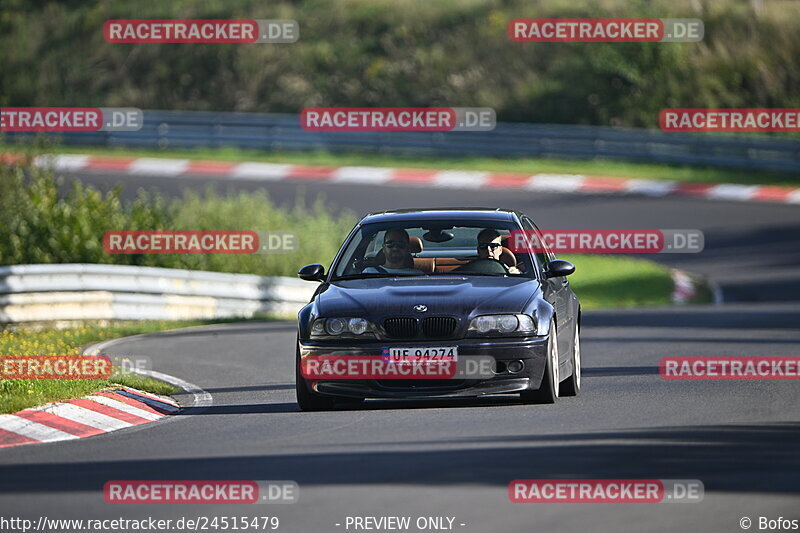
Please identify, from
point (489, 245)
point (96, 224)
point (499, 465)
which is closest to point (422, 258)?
point (489, 245)

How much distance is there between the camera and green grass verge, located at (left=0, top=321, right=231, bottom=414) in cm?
1195

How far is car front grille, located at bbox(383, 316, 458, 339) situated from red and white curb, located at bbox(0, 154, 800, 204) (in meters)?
25.7

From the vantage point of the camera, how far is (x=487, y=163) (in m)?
41.2

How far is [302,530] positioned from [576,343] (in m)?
6.16

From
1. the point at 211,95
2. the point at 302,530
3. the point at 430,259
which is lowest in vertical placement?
the point at 302,530

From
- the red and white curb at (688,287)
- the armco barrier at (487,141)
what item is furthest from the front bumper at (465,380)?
the armco barrier at (487,141)

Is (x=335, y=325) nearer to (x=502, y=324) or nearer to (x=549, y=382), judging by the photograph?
(x=502, y=324)

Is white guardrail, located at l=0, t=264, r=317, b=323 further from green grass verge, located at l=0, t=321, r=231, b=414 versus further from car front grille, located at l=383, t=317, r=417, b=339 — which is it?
car front grille, located at l=383, t=317, r=417, b=339

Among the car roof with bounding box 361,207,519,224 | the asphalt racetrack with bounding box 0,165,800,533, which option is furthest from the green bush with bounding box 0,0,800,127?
the car roof with bounding box 361,207,519,224

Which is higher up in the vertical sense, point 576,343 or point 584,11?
point 584,11

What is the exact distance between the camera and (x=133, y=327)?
20688 mm

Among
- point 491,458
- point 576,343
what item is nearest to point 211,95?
point 576,343

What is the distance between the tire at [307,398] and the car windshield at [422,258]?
111cm

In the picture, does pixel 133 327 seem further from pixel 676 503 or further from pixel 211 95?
pixel 211 95
